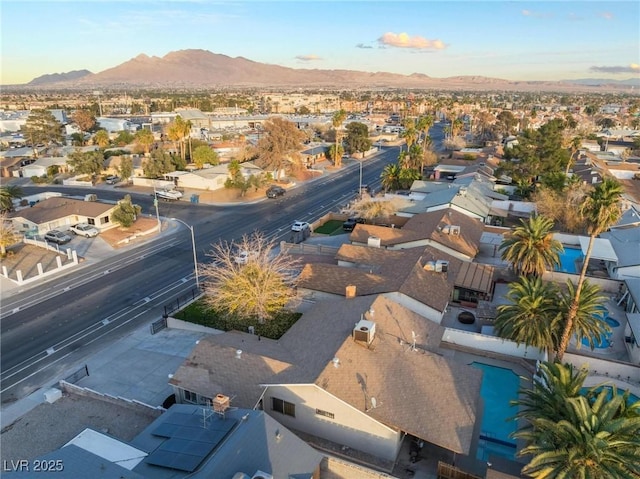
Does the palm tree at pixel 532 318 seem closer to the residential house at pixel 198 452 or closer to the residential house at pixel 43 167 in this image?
the residential house at pixel 198 452

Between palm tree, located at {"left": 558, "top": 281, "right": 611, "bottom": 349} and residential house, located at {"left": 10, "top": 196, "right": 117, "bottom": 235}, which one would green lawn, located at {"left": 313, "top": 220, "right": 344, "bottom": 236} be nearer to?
residential house, located at {"left": 10, "top": 196, "right": 117, "bottom": 235}

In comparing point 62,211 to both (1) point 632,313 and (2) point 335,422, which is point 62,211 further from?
(1) point 632,313

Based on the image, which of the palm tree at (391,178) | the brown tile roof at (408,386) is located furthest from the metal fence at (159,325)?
the palm tree at (391,178)

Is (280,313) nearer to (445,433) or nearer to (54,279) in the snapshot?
(445,433)

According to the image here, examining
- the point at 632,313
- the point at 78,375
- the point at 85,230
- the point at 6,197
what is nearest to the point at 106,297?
the point at 78,375

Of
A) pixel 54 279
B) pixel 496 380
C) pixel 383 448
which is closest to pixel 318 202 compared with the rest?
pixel 54 279
